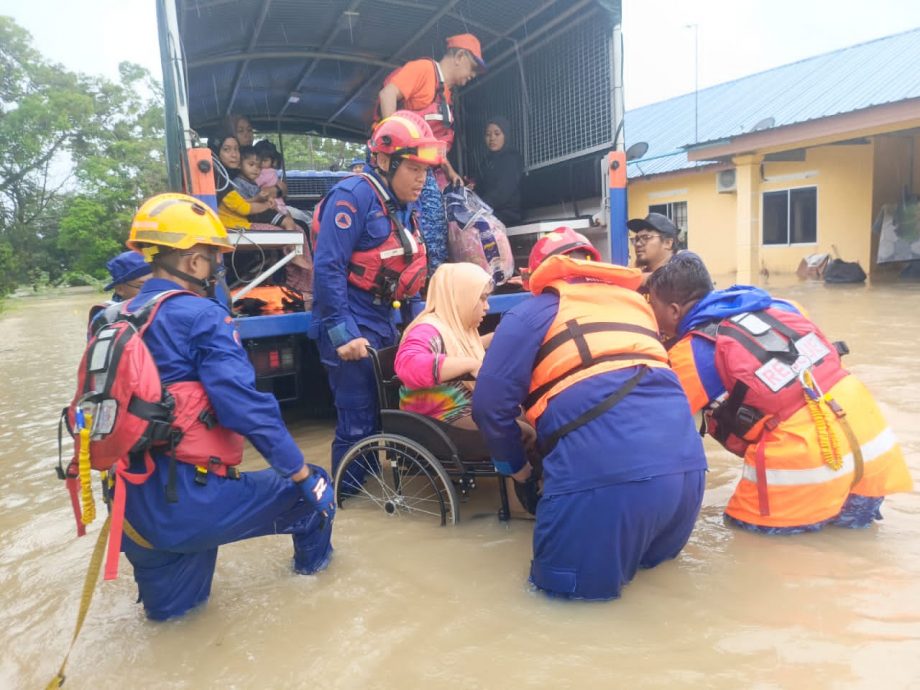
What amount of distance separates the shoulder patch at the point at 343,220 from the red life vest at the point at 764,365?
1.83m

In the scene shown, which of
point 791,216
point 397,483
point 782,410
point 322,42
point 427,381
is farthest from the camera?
point 791,216

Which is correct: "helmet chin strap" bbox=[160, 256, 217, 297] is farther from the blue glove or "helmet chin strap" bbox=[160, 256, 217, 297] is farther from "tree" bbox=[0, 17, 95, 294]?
"tree" bbox=[0, 17, 95, 294]

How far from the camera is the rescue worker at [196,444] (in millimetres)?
2430

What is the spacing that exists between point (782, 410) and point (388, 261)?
6.91ft

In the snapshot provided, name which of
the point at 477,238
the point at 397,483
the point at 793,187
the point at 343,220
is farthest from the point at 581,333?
the point at 793,187

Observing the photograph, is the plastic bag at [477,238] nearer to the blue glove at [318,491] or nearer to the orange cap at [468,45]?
the orange cap at [468,45]

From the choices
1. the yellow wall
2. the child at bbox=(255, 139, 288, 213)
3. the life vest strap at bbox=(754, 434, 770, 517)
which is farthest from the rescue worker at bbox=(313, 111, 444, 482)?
the yellow wall

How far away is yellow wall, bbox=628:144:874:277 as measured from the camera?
14.4 m

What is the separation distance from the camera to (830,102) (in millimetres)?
13727

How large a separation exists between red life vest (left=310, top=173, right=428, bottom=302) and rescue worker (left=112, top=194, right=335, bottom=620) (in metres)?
1.12

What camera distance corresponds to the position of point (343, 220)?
365cm

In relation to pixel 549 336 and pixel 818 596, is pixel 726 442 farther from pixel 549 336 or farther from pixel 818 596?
pixel 549 336

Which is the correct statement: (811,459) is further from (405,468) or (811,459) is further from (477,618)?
(405,468)

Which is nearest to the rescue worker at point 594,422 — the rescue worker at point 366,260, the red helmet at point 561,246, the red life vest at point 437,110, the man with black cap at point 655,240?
the red helmet at point 561,246
